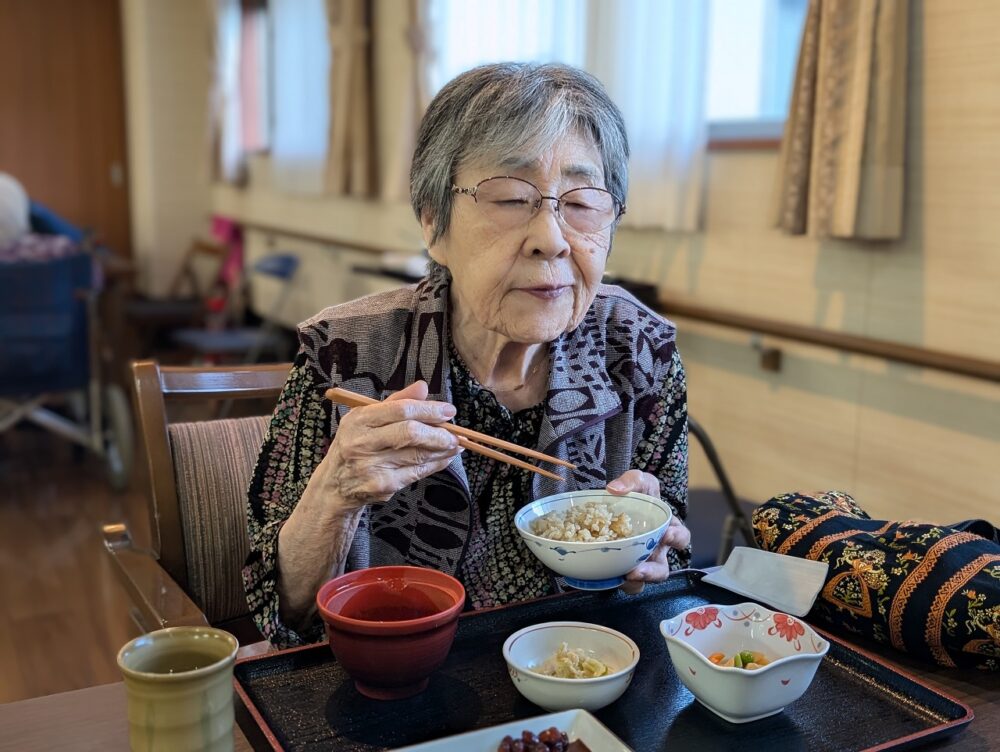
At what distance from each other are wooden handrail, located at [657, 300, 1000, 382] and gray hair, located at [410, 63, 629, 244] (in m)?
1.22

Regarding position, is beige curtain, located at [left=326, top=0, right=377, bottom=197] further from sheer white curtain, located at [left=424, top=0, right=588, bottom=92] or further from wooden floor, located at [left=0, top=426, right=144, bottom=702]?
wooden floor, located at [left=0, top=426, right=144, bottom=702]

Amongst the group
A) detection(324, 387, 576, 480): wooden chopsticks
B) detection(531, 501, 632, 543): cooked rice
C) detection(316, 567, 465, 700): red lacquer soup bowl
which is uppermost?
detection(324, 387, 576, 480): wooden chopsticks

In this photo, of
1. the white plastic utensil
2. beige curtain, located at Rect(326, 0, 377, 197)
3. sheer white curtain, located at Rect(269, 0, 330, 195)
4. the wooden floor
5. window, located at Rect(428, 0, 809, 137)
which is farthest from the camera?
sheer white curtain, located at Rect(269, 0, 330, 195)

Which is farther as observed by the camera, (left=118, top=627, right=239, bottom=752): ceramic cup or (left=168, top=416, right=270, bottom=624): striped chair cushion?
(left=168, top=416, right=270, bottom=624): striped chair cushion

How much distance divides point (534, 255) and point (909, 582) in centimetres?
57

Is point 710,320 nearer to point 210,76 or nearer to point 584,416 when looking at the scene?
point 584,416

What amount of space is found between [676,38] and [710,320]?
832mm

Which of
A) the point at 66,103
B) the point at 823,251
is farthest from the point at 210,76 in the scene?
the point at 823,251

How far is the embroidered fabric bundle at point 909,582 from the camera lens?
100cm

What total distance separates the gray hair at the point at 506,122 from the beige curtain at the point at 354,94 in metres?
3.60

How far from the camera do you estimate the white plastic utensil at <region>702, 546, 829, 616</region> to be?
1118 mm

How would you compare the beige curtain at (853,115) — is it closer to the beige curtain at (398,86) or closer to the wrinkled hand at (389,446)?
the wrinkled hand at (389,446)

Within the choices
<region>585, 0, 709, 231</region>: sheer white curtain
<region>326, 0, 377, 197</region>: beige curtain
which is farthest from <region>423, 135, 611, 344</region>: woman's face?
<region>326, 0, 377, 197</region>: beige curtain

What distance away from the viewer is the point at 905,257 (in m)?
2.31
